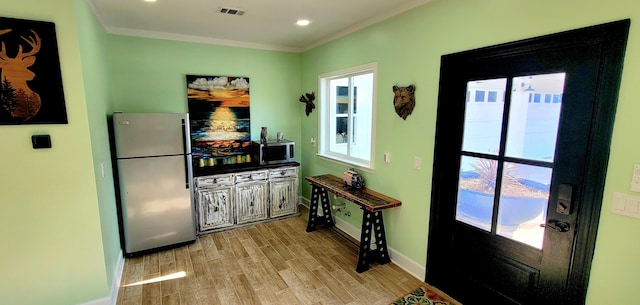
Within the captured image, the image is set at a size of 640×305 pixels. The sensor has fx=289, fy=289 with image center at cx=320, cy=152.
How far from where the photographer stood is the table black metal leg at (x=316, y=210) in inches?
153

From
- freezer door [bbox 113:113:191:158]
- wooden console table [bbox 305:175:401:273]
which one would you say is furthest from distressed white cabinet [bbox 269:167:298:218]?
freezer door [bbox 113:113:191:158]

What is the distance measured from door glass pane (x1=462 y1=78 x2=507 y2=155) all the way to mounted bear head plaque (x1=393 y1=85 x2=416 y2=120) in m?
0.50

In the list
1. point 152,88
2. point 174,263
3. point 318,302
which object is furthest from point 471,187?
point 152,88

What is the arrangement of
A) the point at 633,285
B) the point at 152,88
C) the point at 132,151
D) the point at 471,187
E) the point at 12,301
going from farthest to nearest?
the point at 152,88 < the point at 132,151 < the point at 471,187 < the point at 12,301 < the point at 633,285

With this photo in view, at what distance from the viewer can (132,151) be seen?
3.06 metres

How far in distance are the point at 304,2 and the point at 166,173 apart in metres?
2.34

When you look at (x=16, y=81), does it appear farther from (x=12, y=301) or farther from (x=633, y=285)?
(x=633, y=285)

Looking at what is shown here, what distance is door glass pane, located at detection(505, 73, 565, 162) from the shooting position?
71.4 inches

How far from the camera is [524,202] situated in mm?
2020

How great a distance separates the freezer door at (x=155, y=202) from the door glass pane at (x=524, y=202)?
10.3 feet

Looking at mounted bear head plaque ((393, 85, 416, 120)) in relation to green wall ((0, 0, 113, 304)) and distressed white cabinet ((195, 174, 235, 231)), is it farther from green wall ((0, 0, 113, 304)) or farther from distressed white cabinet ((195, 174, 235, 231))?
green wall ((0, 0, 113, 304))

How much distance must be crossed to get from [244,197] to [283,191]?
1.90 ft

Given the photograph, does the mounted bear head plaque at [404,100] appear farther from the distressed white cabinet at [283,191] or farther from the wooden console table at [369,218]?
the distressed white cabinet at [283,191]

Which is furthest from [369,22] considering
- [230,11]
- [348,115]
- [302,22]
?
[230,11]
